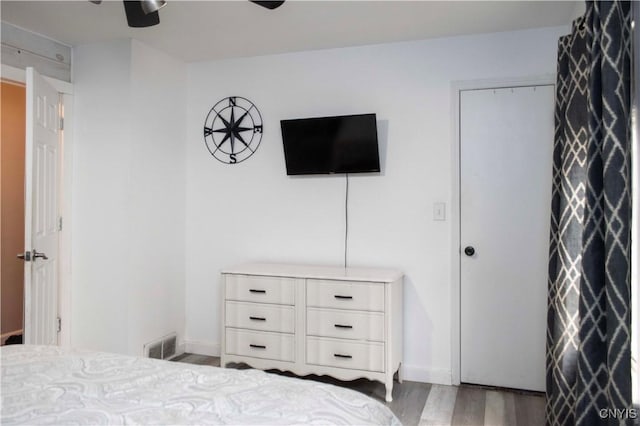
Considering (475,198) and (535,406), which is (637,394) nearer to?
(535,406)

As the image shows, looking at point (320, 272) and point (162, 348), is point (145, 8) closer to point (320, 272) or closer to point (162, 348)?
point (320, 272)

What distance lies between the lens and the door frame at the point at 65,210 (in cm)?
353

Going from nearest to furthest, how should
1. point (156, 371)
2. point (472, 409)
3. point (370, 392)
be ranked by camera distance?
point (156, 371)
point (472, 409)
point (370, 392)

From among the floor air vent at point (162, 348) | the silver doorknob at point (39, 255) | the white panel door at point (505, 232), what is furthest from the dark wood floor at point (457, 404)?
the silver doorknob at point (39, 255)

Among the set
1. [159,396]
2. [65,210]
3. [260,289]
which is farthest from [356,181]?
[159,396]

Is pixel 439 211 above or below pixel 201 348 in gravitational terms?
above

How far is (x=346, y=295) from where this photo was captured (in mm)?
3148

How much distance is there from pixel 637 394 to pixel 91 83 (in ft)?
12.4

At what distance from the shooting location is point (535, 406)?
2.99 metres

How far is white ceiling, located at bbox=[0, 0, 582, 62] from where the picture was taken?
9.40 feet

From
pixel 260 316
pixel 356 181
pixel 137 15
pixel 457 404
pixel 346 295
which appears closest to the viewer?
pixel 137 15

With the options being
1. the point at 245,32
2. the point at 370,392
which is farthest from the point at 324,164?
the point at 370,392

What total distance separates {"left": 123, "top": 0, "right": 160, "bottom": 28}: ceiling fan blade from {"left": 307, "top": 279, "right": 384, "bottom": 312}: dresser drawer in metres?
1.83

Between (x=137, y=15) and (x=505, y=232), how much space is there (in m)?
2.58
